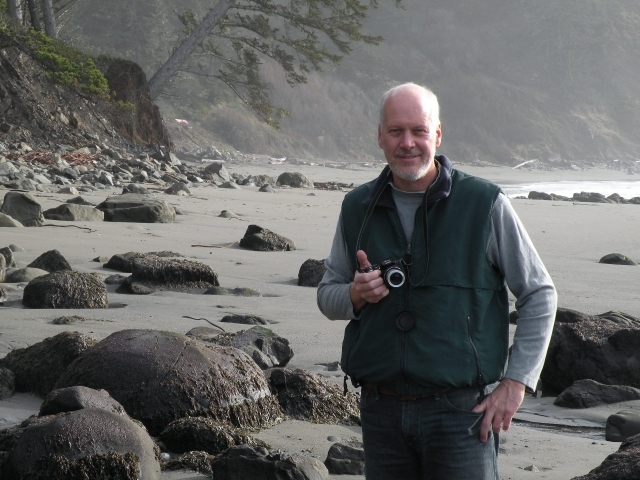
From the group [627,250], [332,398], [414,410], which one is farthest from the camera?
[627,250]

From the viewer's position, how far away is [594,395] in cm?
435

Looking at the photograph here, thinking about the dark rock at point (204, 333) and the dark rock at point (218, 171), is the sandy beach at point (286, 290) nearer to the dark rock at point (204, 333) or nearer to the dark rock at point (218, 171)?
the dark rock at point (204, 333)

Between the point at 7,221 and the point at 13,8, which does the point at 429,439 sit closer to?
the point at 7,221

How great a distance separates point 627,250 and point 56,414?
9.06m

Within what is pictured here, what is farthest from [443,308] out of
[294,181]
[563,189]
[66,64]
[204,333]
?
[563,189]

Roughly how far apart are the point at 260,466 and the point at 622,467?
1171mm

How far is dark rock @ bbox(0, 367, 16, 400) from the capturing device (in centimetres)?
401

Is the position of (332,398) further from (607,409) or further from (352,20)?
(352,20)

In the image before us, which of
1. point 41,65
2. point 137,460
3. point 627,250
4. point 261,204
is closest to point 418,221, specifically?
point 137,460

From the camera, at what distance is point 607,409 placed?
4246 millimetres

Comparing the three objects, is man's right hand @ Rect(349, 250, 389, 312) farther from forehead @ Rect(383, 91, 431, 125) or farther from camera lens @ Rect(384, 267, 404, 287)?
forehead @ Rect(383, 91, 431, 125)

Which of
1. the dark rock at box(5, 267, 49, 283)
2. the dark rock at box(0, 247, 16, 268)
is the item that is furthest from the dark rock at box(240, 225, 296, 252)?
the dark rock at box(5, 267, 49, 283)

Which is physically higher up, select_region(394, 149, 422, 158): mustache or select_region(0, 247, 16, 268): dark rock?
select_region(394, 149, 422, 158): mustache

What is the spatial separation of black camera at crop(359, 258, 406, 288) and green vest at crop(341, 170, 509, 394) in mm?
35
